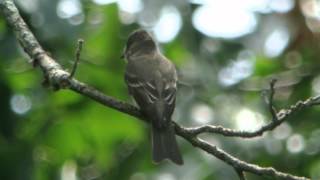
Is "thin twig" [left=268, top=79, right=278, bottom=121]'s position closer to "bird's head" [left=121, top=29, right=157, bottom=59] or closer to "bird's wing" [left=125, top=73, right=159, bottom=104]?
"bird's wing" [left=125, top=73, right=159, bottom=104]

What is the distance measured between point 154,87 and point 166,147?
0.61 metres

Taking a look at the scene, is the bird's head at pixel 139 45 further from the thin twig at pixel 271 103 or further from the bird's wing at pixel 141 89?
the thin twig at pixel 271 103

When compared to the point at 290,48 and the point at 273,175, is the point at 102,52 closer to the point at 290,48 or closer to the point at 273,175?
the point at 290,48

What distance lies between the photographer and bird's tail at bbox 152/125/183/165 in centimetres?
588

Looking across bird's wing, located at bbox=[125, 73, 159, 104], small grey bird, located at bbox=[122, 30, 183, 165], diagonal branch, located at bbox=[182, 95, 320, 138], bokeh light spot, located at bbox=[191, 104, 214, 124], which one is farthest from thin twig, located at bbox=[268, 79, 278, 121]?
bokeh light spot, located at bbox=[191, 104, 214, 124]

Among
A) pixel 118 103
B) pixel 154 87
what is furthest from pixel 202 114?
pixel 118 103

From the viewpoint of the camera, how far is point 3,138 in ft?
22.6

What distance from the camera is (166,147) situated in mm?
5926

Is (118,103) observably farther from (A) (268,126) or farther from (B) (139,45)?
(B) (139,45)

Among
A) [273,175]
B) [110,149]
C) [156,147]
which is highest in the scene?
[273,175]

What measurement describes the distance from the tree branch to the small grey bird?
0.65 ft

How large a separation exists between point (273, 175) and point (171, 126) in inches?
38.7

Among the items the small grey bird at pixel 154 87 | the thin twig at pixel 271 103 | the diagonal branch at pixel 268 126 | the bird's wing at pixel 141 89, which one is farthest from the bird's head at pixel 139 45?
the thin twig at pixel 271 103

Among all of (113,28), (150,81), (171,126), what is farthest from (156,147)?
(113,28)
